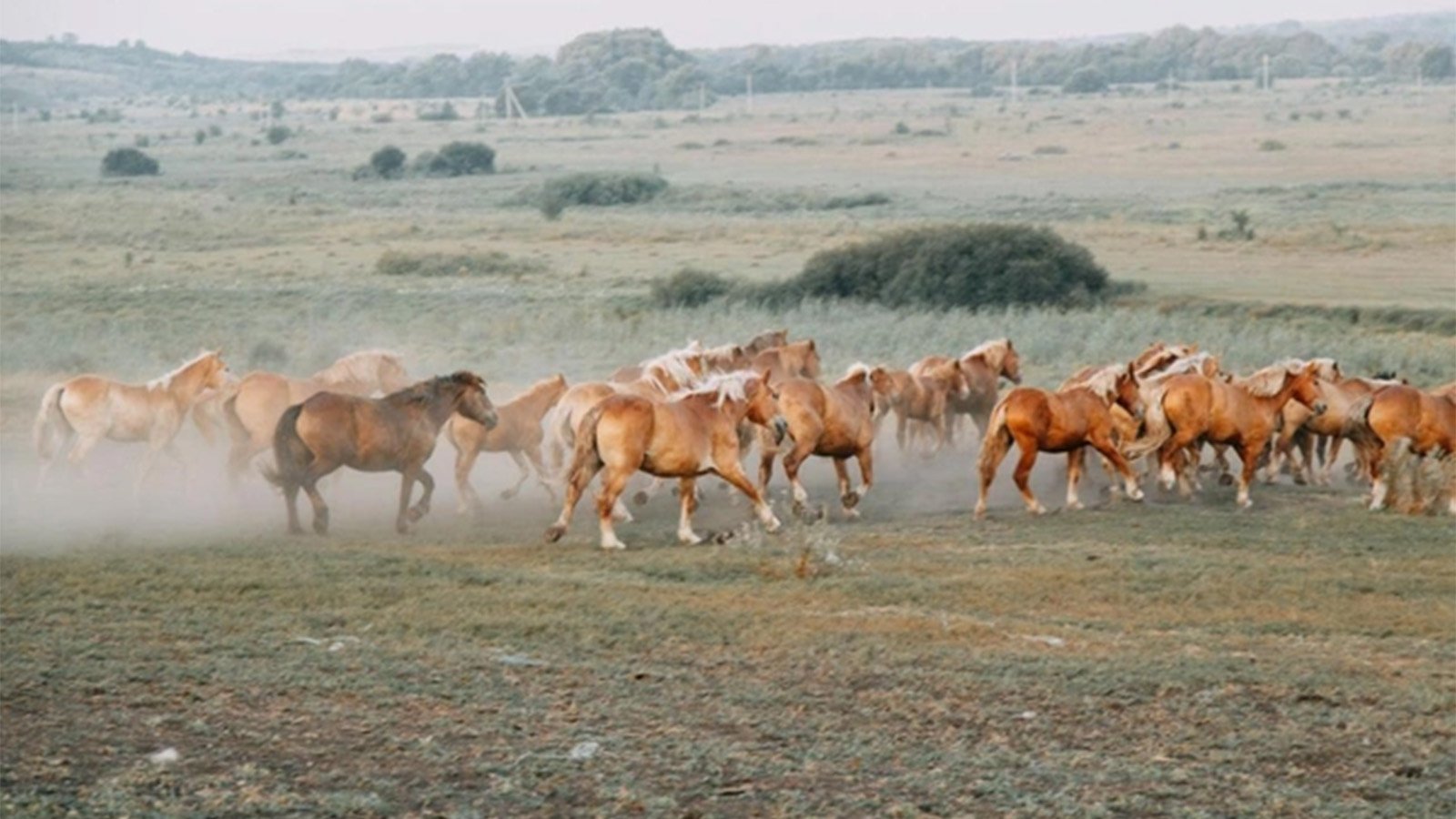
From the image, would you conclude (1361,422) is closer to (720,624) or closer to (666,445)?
(666,445)

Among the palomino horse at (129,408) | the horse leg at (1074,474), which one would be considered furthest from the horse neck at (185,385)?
the horse leg at (1074,474)

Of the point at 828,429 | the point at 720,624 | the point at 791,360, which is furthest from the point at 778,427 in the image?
the point at 720,624

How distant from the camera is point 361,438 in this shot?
55.1 feet

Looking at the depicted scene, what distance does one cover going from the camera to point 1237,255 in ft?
145

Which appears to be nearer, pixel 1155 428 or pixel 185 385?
pixel 1155 428

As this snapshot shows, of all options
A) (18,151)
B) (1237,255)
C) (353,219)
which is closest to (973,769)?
(1237,255)

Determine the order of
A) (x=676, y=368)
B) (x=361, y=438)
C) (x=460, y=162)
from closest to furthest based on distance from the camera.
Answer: (x=361, y=438)
(x=676, y=368)
(x=460, y=162)

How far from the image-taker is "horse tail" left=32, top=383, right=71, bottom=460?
62.8 feet

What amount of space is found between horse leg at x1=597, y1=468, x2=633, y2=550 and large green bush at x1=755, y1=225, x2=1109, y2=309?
2064 cm

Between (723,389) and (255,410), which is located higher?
(723,389)

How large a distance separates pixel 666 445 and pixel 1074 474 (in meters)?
4.06

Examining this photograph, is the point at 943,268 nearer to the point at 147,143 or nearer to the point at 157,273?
the point at 157,273

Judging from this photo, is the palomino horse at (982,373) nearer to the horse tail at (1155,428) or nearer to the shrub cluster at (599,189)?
the horse tail at (1155,428)

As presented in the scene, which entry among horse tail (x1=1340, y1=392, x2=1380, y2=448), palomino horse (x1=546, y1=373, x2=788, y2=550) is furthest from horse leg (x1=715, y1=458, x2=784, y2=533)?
horse tail (x1=1340, y1=392, x2=1380, y2=448)
